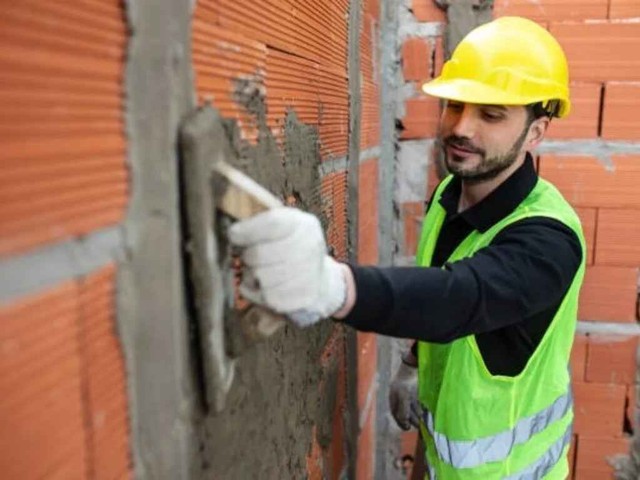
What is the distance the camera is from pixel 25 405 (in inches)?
19.5

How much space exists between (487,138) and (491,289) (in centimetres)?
61

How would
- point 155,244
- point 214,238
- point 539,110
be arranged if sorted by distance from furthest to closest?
1. point 539,110
2. point 214,238
3. point 155,244

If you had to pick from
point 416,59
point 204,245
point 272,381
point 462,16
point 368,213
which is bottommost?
point 272,381

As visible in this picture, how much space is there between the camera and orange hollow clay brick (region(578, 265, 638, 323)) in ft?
7.79

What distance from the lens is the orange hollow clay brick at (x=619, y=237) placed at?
2.33 metres

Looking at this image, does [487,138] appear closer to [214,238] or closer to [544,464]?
[544,464]

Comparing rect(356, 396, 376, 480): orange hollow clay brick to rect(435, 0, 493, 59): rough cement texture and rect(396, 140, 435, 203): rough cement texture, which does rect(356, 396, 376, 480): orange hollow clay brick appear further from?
rect(435, 0, 493, 59): rough cement texture

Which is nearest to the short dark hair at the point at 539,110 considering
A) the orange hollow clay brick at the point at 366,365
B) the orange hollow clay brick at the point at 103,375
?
the orange hollow clay brick at the point at 366,365

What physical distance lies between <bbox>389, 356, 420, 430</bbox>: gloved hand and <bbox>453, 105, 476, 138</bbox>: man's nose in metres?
0.99

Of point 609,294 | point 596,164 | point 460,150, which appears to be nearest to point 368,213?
point 460,150

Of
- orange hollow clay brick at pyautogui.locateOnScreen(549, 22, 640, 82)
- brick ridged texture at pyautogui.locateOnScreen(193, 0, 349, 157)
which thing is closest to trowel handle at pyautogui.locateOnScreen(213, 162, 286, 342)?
brick ridged texture at pyautogui.locateOnScreen(193, 0, 349, 157)

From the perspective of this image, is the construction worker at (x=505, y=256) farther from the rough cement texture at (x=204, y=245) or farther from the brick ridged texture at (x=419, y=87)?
the brick ridged texture at (x=419, y=87)

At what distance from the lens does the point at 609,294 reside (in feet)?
7.87

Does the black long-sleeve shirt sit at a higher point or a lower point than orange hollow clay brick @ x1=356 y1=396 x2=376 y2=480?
higher
